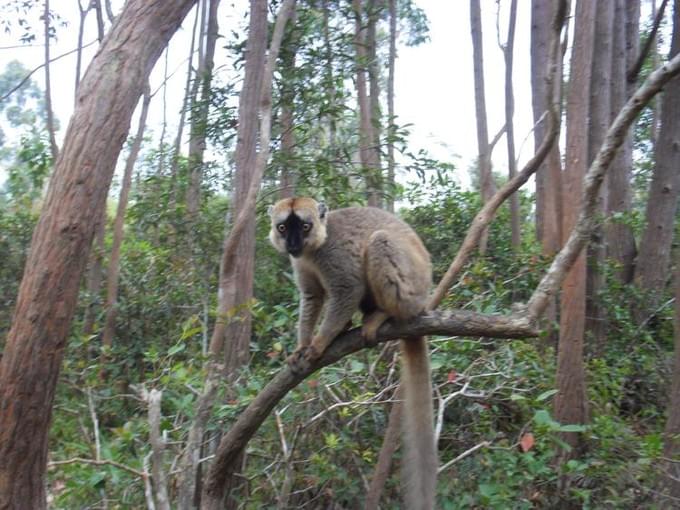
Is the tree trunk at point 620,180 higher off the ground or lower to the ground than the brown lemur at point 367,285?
higher

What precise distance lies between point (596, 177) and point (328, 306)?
1728 millimetres

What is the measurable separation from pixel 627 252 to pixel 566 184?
11.2 feet

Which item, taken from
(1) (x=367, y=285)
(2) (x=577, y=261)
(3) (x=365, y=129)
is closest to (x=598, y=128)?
(2) (x=577, y=261)

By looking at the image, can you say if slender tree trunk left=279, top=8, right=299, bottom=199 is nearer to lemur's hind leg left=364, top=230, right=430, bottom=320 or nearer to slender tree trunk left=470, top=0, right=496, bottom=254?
lemur's hind leg left=364, top=230, right=430, bottom=320

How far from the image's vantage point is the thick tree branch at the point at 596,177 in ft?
11.6

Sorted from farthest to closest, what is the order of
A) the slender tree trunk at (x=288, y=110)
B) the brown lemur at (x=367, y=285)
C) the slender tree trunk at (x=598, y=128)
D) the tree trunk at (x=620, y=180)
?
the tree trunk at (x=620, y=180)
the slender tree trunk at (x=598, y=128)
the slender tree trunk at (x=288, y=110)
the brown lemur at (x=367, y=285)

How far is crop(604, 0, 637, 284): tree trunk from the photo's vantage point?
31.6 feet

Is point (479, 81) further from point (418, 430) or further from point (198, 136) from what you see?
point (418, 430)

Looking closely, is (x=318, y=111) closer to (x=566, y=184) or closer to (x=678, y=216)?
(x=566, y=184)

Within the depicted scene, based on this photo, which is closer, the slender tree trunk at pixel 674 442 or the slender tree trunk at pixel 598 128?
the slender tree trunk at pixel 674 442

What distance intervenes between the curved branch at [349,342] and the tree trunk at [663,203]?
620 centimetres

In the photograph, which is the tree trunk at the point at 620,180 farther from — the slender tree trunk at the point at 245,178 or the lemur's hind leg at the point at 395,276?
the lemur's hind leg at the point at 395,276

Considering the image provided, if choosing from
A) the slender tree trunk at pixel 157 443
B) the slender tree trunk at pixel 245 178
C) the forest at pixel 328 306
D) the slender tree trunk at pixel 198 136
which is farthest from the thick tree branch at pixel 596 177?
the slender tree trunk at pixel 198 136

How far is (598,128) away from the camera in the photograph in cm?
909
